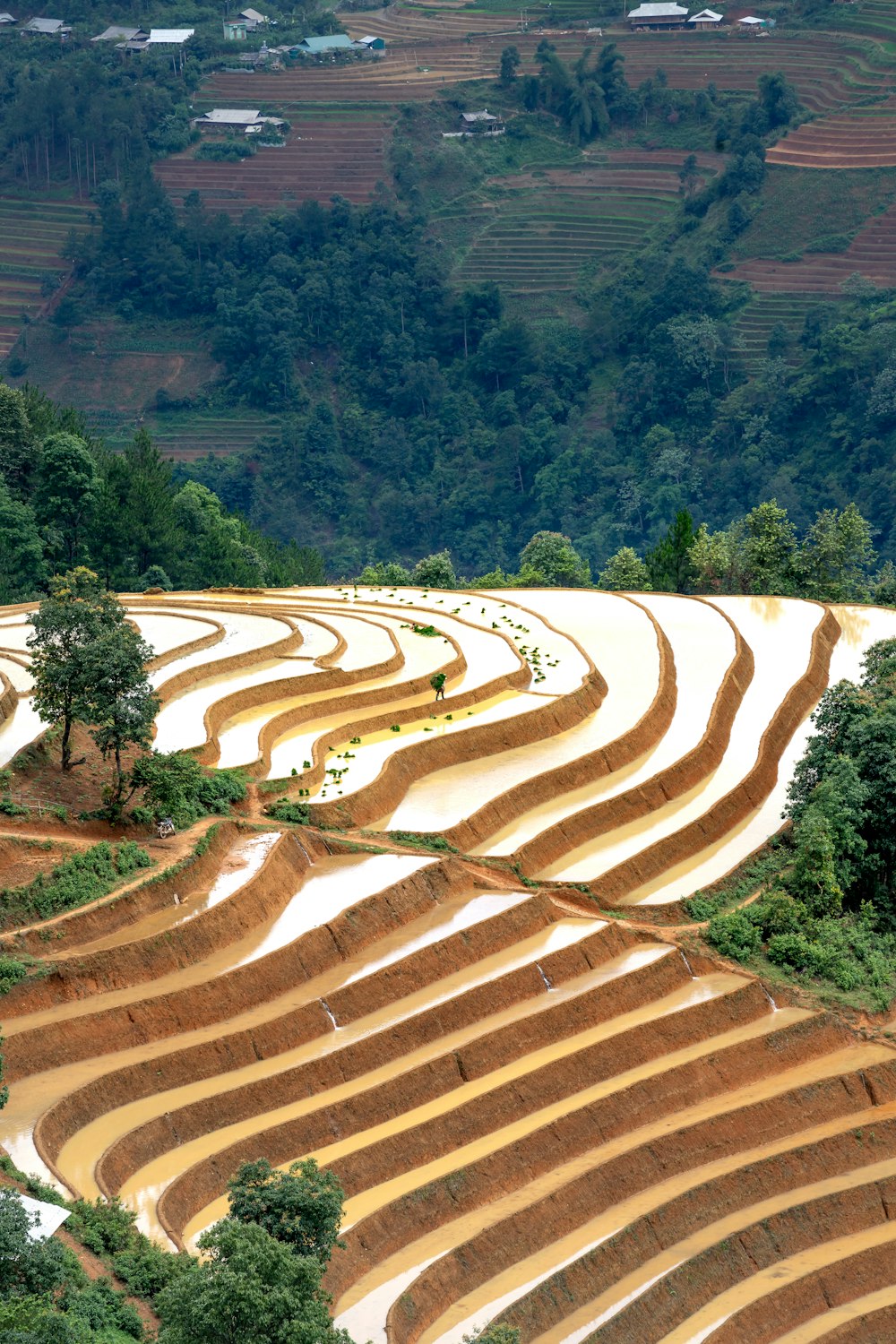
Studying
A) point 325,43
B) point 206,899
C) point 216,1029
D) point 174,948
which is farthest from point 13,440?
point 325,43

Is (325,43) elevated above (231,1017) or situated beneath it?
elevated above

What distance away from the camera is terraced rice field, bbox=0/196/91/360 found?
101500mm

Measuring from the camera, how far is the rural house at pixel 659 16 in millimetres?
111500

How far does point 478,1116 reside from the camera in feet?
81.7

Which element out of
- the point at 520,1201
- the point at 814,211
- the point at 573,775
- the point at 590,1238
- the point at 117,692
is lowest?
the point at 590,1238

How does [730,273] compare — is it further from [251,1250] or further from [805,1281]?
[251,1250]

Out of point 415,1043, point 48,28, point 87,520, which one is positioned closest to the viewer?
point 415,1043

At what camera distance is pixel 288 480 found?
93.7 m

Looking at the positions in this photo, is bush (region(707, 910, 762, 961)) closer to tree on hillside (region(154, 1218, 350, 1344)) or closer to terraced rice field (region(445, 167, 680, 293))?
tree on hillside (region(154, 1218, 350, 1344))

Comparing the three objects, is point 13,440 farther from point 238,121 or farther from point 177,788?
point 238,121

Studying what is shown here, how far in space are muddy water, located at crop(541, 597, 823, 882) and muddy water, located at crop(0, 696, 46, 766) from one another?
8.51m

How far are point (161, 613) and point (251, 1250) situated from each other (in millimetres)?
22642

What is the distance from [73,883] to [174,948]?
167 centimetres

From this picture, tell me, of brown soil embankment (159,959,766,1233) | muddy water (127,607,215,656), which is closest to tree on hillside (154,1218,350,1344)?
brown soil embankment (159,959,766,1233)
